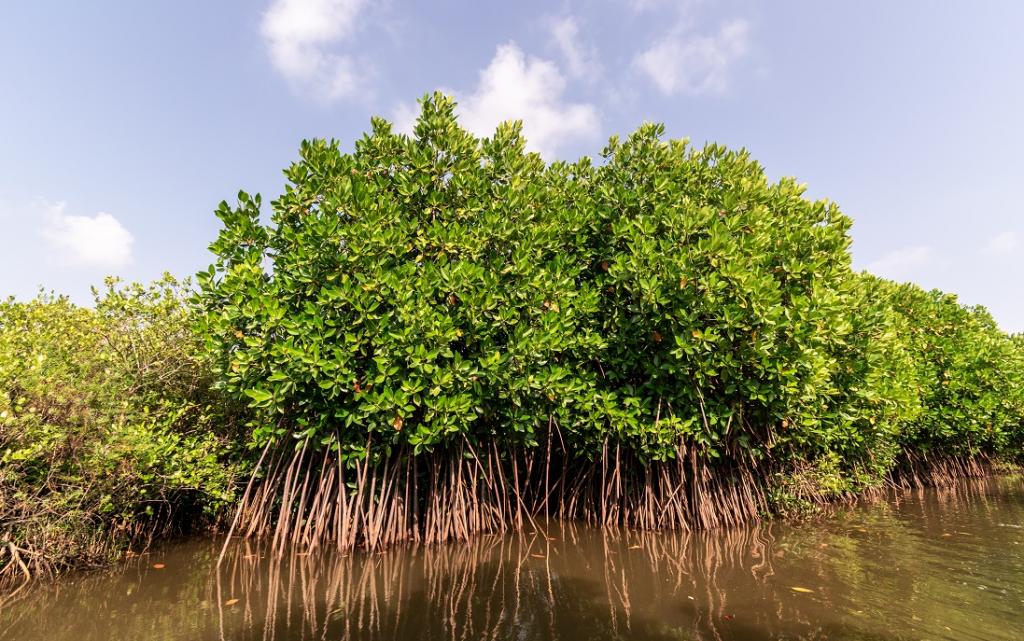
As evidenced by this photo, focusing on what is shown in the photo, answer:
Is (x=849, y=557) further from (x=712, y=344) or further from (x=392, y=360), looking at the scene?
(x=392, y=360)

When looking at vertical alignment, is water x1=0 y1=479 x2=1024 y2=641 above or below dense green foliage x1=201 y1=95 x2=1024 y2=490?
below

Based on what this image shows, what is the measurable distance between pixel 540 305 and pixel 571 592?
12.1 ft

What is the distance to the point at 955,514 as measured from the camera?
9.37m

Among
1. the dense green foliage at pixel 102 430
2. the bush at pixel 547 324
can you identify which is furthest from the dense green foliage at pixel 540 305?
the dense green foliage at pixel 102 430

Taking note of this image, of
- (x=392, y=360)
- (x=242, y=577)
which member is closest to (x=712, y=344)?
(x=392, y=360)

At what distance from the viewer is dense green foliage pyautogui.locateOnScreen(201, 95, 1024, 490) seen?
6199mm

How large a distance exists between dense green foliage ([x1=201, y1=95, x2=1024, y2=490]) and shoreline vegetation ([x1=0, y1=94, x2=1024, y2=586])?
4 centimetres

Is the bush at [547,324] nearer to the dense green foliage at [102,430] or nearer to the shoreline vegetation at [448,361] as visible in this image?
the shoreline vegetation at [448,361]

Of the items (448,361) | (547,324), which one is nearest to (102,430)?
(448,361)

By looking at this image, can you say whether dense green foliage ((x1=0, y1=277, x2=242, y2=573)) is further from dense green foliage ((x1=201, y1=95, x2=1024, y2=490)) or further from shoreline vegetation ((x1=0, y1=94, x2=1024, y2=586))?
dense green foliage ((x1=201, y1=95, x2=1024, y2=490))

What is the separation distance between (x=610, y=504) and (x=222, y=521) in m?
6.22

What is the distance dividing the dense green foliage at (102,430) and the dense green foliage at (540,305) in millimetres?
1211

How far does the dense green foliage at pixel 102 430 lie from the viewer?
5.01 m

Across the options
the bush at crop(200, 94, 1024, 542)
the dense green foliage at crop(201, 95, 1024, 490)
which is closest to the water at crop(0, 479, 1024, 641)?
the bush at crop(200, 94, 1024, 542)
